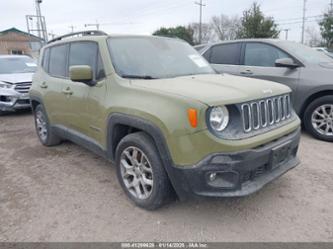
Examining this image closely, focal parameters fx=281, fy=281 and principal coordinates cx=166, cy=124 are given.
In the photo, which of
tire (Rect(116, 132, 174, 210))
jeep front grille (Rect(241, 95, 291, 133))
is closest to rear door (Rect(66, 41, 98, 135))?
tire (Rect(116, 132, 174, 210))

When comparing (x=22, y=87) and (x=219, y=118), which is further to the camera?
(x=22, y=87)

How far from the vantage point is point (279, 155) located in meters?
2.69

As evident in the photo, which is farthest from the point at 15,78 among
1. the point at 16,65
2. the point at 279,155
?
the point at 279,155

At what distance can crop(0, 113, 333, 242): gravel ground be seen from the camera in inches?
100

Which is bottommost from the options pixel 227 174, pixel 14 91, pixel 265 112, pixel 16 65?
pixel 227 174

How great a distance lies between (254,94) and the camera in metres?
2.59

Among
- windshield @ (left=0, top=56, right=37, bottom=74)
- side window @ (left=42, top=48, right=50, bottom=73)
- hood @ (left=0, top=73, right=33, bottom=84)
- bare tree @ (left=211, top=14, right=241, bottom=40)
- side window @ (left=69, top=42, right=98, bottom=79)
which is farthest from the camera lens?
bare tree @ (left=211, top=14, right=241, bottom=40)

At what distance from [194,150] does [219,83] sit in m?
0.88

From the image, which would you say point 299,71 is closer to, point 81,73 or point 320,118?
point 320,118

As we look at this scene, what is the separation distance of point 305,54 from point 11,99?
23.4ft

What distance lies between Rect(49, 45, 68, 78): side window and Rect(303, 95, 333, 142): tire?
409 cm

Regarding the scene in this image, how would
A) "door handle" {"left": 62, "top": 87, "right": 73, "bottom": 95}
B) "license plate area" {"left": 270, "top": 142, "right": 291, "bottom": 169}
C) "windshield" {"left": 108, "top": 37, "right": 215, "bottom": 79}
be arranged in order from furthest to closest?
"door handle" {"left": 62, "top": 87, "right": 73, "bottom": 95}
"windshield" {"left": 108, "top": 37, "right": 215, "bottom": 79}
"license plate area" {"left": 270, "top": 142, "right": 291, "bottom": 169}

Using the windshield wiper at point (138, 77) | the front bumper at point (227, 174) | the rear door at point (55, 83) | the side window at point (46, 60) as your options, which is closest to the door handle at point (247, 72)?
the windshield wiper at point (138, 77)

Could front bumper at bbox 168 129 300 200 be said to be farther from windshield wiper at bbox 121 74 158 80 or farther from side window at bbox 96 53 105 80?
side window at bbox 96 53 105 80
